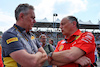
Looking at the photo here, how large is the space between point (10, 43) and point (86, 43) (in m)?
1.10

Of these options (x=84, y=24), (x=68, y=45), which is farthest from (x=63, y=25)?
(x=84, y=24)

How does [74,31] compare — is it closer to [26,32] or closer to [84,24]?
[26,32]

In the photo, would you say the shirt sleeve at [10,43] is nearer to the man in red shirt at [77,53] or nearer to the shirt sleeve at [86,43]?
the man in red shirt at [77,53]

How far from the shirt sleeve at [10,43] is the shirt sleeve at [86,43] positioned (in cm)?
88

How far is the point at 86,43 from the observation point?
5.08ft

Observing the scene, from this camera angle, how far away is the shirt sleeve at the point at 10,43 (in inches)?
47.3

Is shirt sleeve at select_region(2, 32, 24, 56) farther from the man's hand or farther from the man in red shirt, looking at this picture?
the man's hand

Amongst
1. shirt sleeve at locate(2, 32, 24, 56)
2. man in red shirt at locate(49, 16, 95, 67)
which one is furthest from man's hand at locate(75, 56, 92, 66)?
shirt sleeve at locate(2, 32, 24, 56)

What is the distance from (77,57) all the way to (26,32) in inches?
33.7

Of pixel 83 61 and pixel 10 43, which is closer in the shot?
pixel 10 43

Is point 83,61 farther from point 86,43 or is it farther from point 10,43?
point 10,43

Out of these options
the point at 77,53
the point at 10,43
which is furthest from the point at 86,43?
the point at 10,43

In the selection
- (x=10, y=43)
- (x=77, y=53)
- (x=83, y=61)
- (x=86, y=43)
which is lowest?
(x=83, y=61)

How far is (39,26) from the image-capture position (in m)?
31.2
